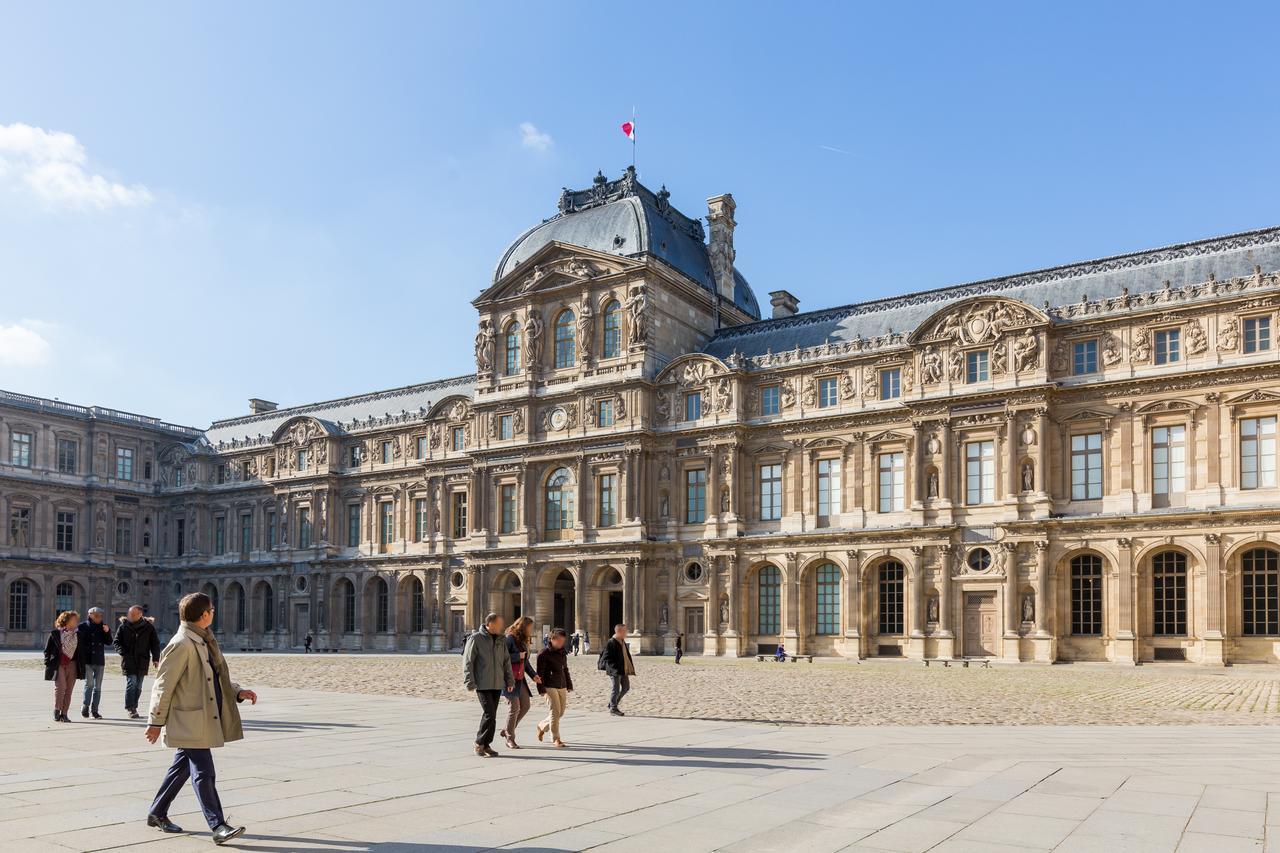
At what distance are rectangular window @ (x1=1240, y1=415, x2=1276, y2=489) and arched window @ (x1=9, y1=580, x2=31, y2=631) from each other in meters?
71.1

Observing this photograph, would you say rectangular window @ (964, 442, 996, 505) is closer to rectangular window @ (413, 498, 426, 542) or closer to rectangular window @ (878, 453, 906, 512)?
rectangular window @ (878, 453, 906, 512)

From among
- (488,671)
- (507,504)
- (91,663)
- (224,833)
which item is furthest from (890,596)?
(224,833)

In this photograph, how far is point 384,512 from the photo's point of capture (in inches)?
2837

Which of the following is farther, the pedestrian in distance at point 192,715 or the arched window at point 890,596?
the arched window at point 890,596

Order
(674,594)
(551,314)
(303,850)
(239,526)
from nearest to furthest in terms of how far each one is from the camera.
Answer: (303,850) < (674,594) < (551,314) < (239,526)

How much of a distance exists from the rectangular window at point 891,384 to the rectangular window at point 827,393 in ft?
7.65

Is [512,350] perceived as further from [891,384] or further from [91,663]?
[91,663]

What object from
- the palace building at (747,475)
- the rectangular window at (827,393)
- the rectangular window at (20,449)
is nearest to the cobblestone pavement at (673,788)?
the palace building at (747,475)

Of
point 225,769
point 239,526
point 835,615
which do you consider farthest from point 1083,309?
point 239,526

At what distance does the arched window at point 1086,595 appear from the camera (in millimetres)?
45656

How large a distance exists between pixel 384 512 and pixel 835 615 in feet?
104

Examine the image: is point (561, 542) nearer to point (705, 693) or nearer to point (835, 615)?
point (835, 615)

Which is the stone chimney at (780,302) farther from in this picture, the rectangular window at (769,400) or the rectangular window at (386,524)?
the rectangular window at (386,524)

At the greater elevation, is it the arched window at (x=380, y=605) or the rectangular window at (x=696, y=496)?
the rectangular window at (x=696, y=496)
